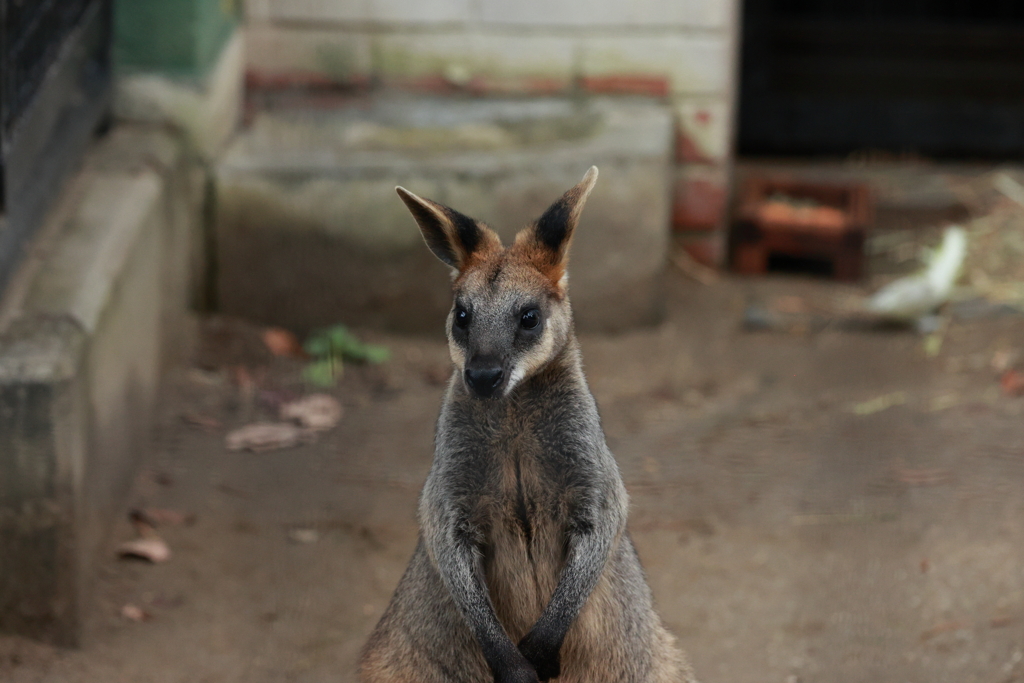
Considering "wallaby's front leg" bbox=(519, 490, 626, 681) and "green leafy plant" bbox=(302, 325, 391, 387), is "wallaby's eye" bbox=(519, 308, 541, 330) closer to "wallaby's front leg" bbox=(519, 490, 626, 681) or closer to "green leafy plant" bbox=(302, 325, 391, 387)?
"wallaby's front leg" bbox=(519, 490, 626, 681)

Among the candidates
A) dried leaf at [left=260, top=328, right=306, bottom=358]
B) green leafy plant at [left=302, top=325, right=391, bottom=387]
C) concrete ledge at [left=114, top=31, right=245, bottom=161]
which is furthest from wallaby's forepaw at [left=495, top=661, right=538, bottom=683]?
concrete ledge at [left=114, top=31, right=245, bottom=161]

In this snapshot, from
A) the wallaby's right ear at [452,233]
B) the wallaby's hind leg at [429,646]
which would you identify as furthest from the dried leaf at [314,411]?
the wallaby's right ear at [452,233]

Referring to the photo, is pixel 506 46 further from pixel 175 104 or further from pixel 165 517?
pixel 165 517

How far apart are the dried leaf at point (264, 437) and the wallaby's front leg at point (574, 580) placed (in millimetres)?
2382

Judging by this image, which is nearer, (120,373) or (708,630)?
(708,630)

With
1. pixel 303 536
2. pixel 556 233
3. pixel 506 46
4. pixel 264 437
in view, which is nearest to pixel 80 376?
pixel 303 536

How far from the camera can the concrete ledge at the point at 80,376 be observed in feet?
12.1

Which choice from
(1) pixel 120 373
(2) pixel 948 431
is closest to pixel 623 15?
(2) pixel 948 431

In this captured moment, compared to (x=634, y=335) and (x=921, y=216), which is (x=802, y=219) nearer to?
(x=921, y=216)

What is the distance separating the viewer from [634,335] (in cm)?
629

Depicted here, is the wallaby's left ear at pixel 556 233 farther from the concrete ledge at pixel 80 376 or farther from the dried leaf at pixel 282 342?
the dried leaf at pixel 282 342

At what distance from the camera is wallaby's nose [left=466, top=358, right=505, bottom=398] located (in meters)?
2.78

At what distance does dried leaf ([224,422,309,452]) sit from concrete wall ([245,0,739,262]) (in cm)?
227

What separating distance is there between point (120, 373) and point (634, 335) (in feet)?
8.74
